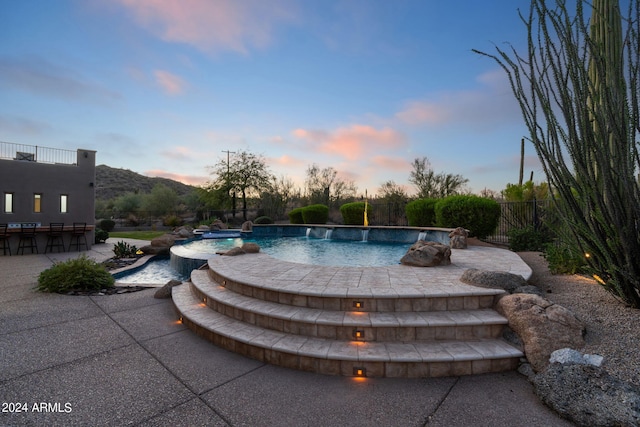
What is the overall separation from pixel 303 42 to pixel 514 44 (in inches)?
338

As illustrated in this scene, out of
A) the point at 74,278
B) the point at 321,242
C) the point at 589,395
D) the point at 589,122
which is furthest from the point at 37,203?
the point at 589,122

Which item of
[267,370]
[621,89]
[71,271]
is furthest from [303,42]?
[267,370]

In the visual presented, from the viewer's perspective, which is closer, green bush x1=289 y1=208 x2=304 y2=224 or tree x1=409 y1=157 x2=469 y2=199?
green bush x1=289 y1=208 x2=304 y2=224

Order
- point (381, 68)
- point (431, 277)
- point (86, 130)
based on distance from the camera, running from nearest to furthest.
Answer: point (431, 277)
point (381, 68)
point (86, 130)

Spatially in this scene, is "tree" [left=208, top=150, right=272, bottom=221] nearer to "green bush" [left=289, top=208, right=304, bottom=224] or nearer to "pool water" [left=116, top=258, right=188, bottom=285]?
"green bush" [left=289, top=208, right=304, bottom=224]

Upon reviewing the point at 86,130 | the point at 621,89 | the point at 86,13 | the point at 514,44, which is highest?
the point at 86,13

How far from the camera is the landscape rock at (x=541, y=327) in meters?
2.62

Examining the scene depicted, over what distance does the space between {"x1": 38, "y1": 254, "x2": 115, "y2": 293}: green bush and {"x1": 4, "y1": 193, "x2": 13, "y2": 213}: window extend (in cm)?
917

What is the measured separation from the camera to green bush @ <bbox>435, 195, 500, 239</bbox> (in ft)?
33.8

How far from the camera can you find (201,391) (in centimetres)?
237

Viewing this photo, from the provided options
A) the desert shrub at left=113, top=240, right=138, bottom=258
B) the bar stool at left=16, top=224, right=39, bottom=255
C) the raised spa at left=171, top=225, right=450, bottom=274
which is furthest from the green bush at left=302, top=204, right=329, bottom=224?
the bar stool at left=16, top=224, right=39, bottom=255

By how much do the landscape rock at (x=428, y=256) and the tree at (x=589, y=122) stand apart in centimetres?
219

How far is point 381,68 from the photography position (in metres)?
10.9

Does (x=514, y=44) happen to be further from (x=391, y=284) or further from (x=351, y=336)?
(x=351, y=336)
